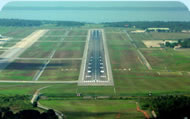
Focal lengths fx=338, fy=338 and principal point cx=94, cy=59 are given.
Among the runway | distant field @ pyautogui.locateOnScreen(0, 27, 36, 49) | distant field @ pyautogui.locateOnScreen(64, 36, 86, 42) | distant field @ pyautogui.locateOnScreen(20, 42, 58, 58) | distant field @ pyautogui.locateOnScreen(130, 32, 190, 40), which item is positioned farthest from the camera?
distant field @ pyautogui.locateOnScreen(130, 32, 190, 40)

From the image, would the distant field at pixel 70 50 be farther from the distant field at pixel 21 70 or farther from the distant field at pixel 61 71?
the distant field at pixel 21 70

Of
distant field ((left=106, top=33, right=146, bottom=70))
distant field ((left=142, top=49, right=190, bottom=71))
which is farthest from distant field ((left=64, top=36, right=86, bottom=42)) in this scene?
distant field ((left=142, top=49, right=190, bottom=71))

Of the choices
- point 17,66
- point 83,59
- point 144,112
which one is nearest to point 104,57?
point 83,59

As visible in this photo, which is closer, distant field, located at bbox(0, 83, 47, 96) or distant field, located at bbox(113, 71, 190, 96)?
distant field, located at bbox(0, 83, 47, 96)

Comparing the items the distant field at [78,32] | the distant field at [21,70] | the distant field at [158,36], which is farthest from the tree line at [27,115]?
the distant field at [78,32]

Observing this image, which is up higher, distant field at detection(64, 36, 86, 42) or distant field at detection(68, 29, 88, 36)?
distant field at detection(64, 36, 86, 42)

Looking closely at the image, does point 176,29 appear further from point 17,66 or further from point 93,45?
point 17,66

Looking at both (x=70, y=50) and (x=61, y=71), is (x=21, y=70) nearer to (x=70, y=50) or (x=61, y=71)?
(x=61, y=71)

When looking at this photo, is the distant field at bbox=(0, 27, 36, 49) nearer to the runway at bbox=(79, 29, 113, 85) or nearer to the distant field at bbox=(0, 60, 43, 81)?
the distant field at bbox=(0, 60, 43, 81)
